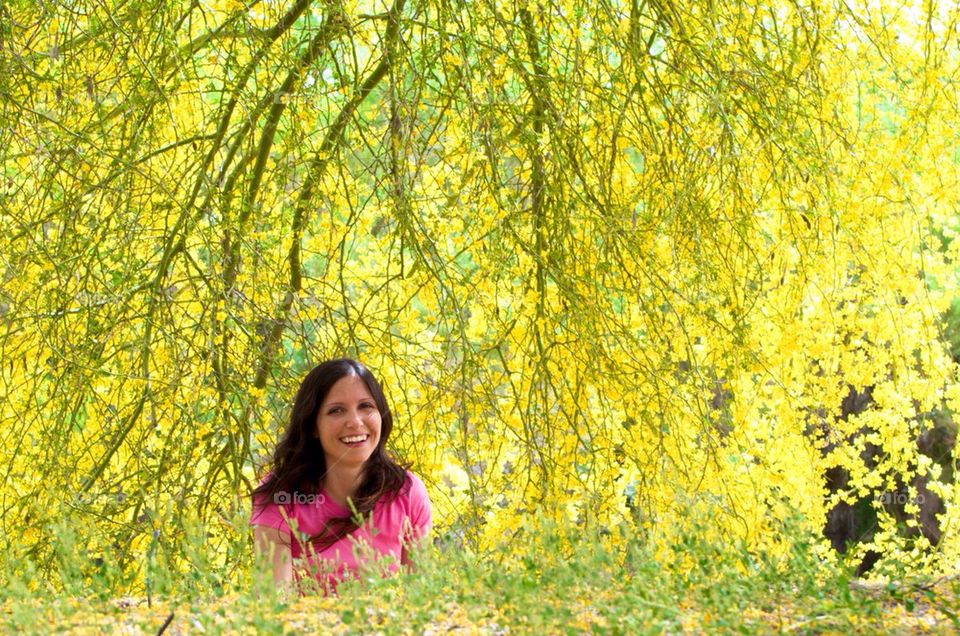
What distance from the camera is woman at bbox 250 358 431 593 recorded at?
3.29 meters

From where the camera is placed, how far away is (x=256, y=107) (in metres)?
3.64

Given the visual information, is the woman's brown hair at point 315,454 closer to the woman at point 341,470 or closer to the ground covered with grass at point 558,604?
the woman at point 341,470

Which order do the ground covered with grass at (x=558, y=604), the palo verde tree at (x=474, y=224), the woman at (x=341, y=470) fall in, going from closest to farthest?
the ground covered with grass at (x=558, y=604) < the woman at (x=341, y=470) < the palo verde tree at (x=474, y=224)

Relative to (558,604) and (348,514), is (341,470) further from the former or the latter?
(558,604)

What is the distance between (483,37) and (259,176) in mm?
886

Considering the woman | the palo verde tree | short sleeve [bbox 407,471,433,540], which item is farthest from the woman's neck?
the palo verde tree

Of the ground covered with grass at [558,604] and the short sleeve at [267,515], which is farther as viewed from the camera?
the short sleeve at [267,515]

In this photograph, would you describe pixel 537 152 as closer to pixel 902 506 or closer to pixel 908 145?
pixel 908 145

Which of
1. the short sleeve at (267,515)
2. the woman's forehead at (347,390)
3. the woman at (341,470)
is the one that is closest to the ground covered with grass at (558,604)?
the short sleeve at (267,515)

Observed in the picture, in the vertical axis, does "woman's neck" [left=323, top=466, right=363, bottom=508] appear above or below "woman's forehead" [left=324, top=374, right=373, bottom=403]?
below

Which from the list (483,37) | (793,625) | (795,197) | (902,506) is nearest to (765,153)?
(795,197)

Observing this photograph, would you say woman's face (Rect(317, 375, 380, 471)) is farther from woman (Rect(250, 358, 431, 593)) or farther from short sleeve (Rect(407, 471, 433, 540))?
short sleeve (Rect(407, 471, 433, 540))

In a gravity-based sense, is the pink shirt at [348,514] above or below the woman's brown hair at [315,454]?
below

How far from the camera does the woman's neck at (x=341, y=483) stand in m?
3.35
